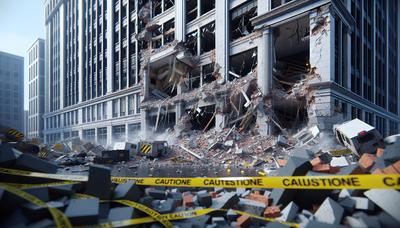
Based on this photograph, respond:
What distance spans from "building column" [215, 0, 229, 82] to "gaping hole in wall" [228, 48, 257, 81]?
29.2 inches

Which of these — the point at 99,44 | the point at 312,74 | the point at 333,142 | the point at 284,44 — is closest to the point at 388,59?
the point at 284,44

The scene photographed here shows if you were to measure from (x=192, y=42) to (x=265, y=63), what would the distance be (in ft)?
30.8

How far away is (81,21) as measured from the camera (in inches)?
1581

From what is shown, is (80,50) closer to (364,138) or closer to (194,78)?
(194,78)

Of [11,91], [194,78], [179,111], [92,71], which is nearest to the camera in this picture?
[179,111]

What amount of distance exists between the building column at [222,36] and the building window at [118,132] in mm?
17060

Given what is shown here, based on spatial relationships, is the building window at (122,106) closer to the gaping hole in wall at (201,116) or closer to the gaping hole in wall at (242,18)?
the gaping hole in wall at (201,116)

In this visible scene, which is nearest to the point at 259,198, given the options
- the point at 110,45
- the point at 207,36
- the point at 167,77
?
the point at 207,36

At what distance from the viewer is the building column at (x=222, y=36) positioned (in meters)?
18.8

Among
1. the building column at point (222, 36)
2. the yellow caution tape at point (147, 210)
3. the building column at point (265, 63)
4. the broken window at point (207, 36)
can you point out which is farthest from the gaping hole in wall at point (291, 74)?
the yellow caution tape at point (147, 210)

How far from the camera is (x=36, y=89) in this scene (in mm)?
56344

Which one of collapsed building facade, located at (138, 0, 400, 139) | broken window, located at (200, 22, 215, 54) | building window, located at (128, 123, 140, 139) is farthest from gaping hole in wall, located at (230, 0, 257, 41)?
building window, located at (128, 123, 140, 139)

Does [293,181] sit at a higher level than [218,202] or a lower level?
higher

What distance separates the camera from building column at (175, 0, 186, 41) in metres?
22.7
